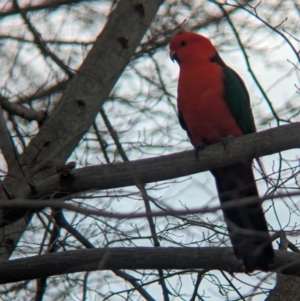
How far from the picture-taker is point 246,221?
462cm

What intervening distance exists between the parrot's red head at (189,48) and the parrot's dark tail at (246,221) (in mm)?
1032

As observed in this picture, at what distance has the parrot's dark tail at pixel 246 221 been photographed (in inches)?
160

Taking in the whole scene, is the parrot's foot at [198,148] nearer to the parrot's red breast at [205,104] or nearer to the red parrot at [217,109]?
the red parrot at [217,109]

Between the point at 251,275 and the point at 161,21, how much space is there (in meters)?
3.12

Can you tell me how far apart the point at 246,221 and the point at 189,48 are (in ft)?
5.70

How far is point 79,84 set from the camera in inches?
231

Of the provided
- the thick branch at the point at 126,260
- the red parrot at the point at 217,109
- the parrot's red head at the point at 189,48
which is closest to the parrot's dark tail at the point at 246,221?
the red parrot at the point at 217,109

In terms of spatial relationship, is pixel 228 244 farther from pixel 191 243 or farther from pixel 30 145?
pixel 30 145

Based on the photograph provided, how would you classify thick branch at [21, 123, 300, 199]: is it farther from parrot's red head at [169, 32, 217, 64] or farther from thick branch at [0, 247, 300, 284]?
parrot's red head at [169, 32, 217, 64]

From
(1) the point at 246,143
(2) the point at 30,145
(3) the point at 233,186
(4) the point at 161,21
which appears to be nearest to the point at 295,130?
(1) the point at 246,143

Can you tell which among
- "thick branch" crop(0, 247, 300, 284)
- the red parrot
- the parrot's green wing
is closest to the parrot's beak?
the red parrot

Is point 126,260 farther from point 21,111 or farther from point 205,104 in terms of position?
point 21,111

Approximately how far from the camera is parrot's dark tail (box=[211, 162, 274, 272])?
407cm

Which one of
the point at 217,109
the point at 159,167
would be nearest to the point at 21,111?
the point at 217,109
